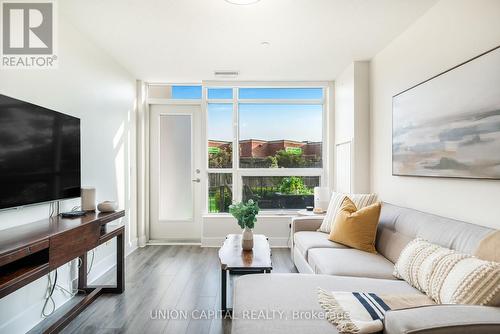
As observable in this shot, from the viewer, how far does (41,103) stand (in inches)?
90.8

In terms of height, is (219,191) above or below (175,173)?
below

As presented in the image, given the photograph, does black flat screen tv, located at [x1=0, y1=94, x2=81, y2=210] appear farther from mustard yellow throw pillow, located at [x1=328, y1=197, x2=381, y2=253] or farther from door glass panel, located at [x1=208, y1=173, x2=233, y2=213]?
mustard yellow throw pillow, located at [x1=328, y1=197, x2=381, y2=253]

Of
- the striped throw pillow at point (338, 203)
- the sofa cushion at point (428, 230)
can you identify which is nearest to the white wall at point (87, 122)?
the striped throw pillow at point (338, 203)

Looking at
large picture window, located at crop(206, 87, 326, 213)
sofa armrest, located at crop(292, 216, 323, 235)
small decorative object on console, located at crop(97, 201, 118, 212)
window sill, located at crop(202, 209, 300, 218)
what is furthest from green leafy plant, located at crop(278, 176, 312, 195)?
small decorative object on console, located at crop(97, 201, 118, 212)

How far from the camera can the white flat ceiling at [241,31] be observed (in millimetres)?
2432

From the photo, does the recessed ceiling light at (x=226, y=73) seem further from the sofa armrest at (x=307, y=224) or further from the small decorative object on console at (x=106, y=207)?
the small decorative object on console at (x=106, y=207)

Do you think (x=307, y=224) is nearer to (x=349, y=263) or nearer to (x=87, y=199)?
(x=349, y=263)

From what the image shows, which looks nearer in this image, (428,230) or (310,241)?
(428,230)

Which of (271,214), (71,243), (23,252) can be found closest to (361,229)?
(271,214)

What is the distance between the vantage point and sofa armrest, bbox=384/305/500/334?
105cm

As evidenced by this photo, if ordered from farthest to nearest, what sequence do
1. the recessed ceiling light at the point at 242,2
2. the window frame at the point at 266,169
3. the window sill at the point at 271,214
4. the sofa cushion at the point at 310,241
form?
1. the window frame at the point at 266,169
2. the window sill at the point at 271,214
3. the sofa cushion at the point at 310,241
4. the recessed ceiling light at the point at 242,2

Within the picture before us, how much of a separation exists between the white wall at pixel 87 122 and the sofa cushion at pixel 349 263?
2.18 m

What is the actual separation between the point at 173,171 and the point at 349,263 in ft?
10.6

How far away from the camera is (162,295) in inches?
106
